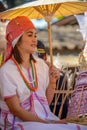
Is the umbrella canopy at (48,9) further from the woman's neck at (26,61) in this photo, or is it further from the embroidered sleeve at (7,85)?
the embroidered sleeve at (7,85)

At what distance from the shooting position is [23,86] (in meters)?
3.41

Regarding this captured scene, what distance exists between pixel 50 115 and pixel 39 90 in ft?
0.68

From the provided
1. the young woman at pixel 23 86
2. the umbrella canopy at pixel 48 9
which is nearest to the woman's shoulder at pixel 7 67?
the young woman at pixel 23 86

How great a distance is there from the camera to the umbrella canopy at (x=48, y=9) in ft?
11.4

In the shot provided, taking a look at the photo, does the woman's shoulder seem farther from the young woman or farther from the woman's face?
the woman's face

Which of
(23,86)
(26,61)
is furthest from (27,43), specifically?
(23,86)

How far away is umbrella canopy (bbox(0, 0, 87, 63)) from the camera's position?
3469mm

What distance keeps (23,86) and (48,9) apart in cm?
71

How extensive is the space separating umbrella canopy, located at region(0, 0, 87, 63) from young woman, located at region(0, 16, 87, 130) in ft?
0.58

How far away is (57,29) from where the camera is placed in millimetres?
10906

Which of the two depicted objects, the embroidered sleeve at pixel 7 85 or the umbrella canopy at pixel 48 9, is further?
the umbrella canopy at pixel 48 9

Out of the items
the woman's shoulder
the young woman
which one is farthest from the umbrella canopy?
the woman's shoulder

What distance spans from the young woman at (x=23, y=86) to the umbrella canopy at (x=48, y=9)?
177mm

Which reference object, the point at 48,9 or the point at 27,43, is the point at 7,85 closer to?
the point at 27,43
